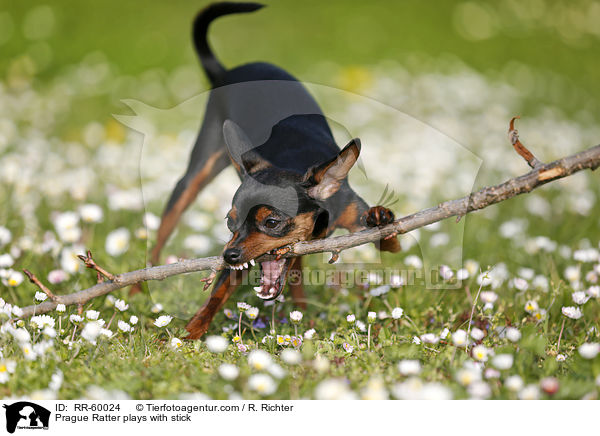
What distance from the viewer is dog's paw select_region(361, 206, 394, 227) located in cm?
271

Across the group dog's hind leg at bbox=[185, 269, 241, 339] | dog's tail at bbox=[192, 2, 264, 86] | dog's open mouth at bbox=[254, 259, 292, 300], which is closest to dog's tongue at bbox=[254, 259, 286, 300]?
dog's open mouth at bbox=[254, 259, 292, 300]

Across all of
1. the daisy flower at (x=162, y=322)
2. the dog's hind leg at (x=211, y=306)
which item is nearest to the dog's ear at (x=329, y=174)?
the dog's hind leg at (x=211, y=306)

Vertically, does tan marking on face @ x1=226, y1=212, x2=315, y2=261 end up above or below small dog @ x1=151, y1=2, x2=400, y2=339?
below

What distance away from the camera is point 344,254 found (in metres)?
3.94

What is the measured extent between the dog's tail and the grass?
0.41 metres

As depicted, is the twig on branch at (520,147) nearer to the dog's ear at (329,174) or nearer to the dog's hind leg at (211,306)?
the dog's ear at (329,174)

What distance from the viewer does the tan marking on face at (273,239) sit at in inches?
100

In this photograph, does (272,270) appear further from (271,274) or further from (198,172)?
(198,172)

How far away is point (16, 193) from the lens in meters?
4.45

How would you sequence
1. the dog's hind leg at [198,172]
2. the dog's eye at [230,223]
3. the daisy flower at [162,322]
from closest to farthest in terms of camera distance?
the dog's eye at [230,223] → the daisy flower at [162,322] → the dog's hind leg at [198,172]

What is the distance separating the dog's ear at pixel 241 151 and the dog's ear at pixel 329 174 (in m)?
0.26
